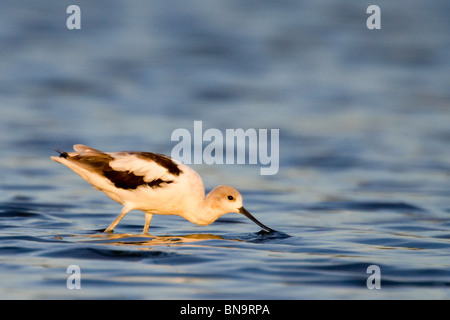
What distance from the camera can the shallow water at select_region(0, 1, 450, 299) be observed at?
839 centimetres

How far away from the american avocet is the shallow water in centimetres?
38

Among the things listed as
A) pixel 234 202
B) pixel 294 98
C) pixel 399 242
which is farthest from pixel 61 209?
pixel 294 98

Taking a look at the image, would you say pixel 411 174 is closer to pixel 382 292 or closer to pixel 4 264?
pixel 382 292

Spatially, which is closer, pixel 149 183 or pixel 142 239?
pixel 142 239

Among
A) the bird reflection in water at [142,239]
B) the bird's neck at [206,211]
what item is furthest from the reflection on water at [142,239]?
the bird's neck at [206,211]

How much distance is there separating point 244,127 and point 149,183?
8.16 meters

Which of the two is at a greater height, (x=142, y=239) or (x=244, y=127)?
(x=244, y=127)

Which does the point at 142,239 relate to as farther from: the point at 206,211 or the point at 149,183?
the point at 206,211

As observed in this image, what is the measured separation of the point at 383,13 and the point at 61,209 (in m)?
19.2

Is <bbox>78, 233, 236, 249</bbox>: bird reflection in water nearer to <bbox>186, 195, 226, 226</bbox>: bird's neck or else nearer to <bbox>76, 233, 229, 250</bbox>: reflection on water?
<bbox>76, 233, 229, 250</bbox>: reflection on water

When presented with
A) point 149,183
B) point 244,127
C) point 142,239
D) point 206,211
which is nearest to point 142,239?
A: point 142,239

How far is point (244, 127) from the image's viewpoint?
18.0 m

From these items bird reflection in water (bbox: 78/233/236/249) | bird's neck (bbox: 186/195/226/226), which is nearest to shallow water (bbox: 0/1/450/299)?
bird reflection in water (bbox: 78/233/236/249)

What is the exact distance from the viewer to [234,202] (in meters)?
10.4
